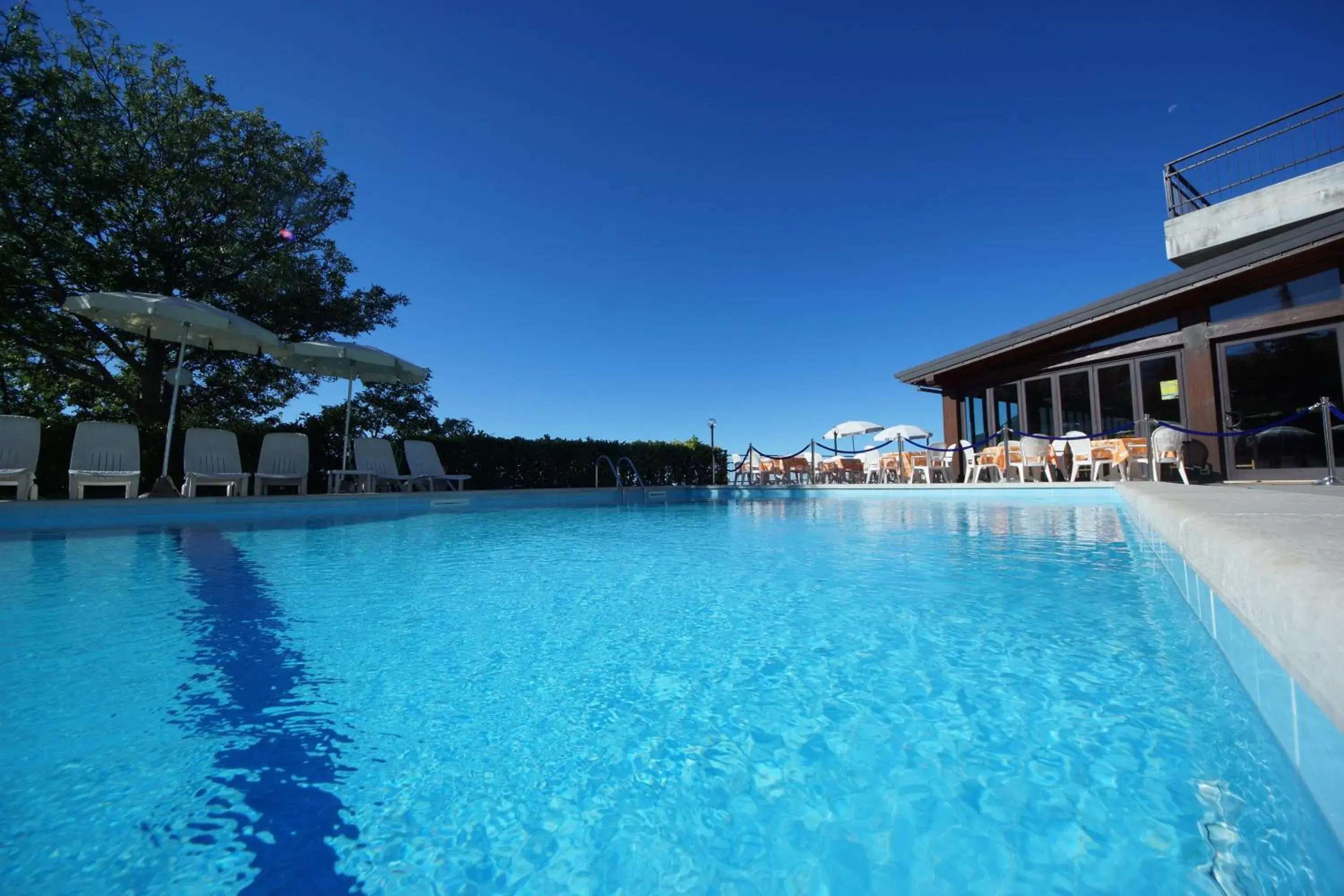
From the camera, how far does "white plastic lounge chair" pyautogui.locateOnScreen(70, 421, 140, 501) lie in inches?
327

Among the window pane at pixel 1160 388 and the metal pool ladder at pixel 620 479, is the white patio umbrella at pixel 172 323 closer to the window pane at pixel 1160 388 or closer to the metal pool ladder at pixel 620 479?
the metal pool ladder at pixel 620 479

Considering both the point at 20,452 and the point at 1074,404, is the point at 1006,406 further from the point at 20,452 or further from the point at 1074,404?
the point at 20,452

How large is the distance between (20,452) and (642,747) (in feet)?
36.5

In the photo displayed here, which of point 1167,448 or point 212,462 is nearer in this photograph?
point 212,462

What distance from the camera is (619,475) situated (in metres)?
14.6

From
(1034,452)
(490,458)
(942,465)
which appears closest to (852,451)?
(942,465)

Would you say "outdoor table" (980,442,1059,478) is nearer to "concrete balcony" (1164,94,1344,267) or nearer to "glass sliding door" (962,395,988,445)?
"glass sliding door" (962,395,988,445)

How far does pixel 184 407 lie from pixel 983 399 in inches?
734

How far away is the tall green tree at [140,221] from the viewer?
10477 mm

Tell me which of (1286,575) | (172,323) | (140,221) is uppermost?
(140,221)

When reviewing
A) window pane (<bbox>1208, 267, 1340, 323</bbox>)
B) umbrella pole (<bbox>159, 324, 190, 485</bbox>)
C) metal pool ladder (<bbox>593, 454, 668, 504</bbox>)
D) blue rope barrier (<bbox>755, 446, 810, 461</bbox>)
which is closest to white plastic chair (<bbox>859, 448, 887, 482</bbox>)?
blue rope barrier (<bbox>755, 446, 810, 461</bbox>)

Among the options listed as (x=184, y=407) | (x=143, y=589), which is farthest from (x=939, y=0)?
(x=184, y=407)

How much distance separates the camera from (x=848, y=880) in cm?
115

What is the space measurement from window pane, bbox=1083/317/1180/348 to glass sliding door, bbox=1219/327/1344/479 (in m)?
0.93
